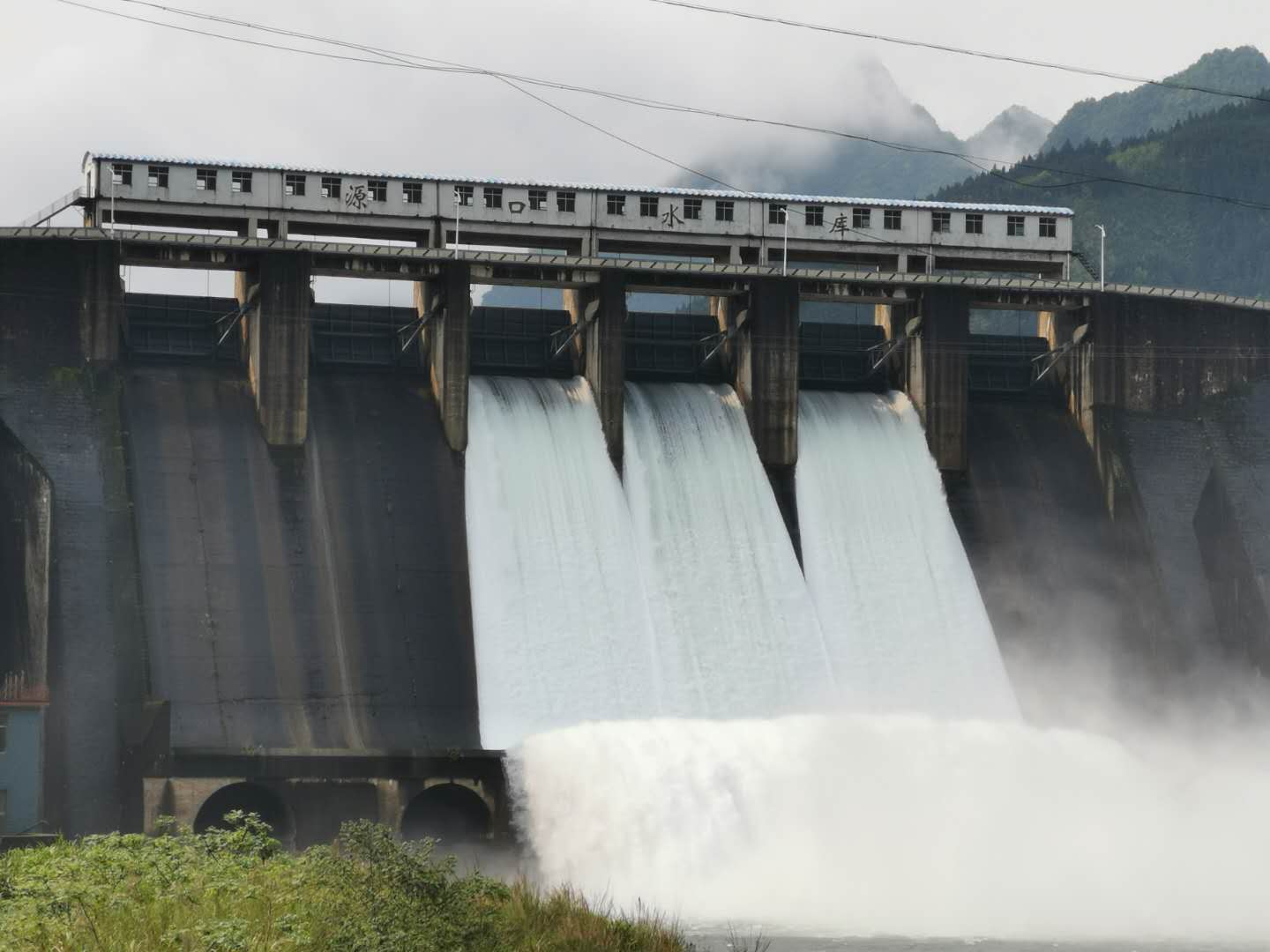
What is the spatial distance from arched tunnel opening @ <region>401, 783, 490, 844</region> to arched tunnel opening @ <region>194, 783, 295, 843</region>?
10.5 ft

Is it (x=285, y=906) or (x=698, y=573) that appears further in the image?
(x=698, y=573)

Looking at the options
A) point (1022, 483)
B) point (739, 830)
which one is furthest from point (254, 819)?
point (1022, 483)

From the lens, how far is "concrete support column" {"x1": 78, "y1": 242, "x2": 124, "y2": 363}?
58.6 meters

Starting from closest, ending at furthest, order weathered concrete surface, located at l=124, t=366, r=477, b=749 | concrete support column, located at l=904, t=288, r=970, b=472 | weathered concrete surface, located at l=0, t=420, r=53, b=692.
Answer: weathered concrete surface, located at l=0, t=420, r=53, b=692 → weathered concrete surface, located at l=124, t=366, r=477, b=749 → concrete support column, located at l=904, t=288, r=970, b=472

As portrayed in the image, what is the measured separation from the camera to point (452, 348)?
61875 millimetres

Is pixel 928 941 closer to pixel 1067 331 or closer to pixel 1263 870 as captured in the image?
pixel 1263 870

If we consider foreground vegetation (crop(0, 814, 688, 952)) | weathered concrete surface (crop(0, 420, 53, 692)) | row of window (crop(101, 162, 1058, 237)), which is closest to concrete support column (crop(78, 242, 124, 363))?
weathered concrete surface (crop(0, 420, 53, 692))

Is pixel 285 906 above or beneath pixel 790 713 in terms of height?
beneath

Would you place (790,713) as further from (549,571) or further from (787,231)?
(787,231)

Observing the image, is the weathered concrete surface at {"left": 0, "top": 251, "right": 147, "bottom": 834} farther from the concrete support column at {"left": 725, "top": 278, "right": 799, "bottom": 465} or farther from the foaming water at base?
the concrete support column at {"left": 725, "top": 278, "right": 799, "bottom": 465}

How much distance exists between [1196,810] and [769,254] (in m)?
25.7

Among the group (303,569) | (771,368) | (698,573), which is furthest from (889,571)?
(303,569)

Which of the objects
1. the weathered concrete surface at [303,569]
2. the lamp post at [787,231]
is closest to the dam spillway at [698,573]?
the weathered concrete surface at [303,569]

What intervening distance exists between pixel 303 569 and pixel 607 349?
1277 centimetres
